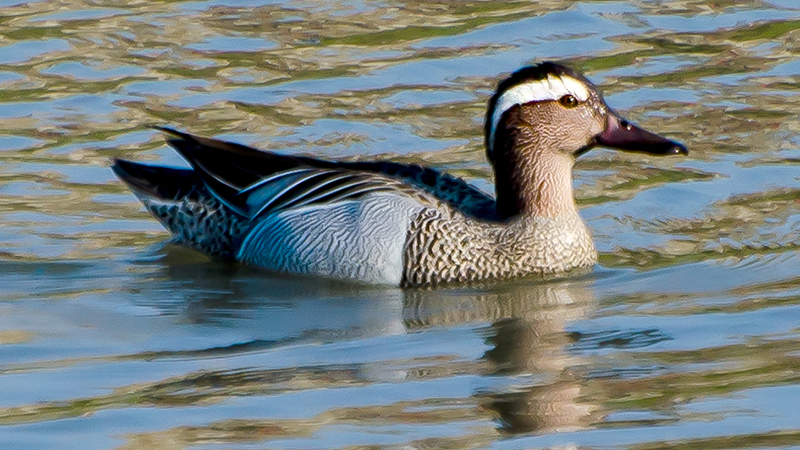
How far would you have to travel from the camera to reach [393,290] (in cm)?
959

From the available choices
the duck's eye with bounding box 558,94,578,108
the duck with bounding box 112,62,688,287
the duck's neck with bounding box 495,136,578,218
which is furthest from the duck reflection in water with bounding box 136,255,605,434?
the duck's eye with bounding box 558,94,578,108

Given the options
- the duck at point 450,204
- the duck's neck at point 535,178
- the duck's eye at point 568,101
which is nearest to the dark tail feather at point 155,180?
the duck at point 450,204

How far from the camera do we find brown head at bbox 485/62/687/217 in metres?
9.66

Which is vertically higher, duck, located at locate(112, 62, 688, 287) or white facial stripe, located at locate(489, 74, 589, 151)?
white facial stripe, located at locate(489, 74, 589, 151)

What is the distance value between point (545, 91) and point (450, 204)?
2.75ft

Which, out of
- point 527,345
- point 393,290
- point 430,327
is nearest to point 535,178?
point 393,290

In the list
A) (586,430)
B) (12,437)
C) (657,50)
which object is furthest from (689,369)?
(657,50)

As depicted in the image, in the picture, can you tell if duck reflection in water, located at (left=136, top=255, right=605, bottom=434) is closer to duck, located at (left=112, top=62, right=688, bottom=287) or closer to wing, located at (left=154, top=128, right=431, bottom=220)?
duck, located at (left=112, top=62, right=688, bottom=287)

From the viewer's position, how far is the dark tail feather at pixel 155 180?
10.6 m

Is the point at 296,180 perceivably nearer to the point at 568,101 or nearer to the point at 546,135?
the point at 546,135

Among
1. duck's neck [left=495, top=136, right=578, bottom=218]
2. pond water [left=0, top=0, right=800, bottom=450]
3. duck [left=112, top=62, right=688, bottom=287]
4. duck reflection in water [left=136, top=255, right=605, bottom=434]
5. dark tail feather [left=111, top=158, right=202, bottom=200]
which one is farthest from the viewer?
dark tail feather [left=111, top=158, right=202, bottom=200]

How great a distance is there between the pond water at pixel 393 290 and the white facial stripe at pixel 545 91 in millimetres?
1027

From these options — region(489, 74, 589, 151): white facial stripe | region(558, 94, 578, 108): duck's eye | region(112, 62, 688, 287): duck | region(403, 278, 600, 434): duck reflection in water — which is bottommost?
region(403, 278, 600, 434): duck reflection in water

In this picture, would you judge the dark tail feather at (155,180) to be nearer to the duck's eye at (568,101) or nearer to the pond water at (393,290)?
the pond water at (393,290)
